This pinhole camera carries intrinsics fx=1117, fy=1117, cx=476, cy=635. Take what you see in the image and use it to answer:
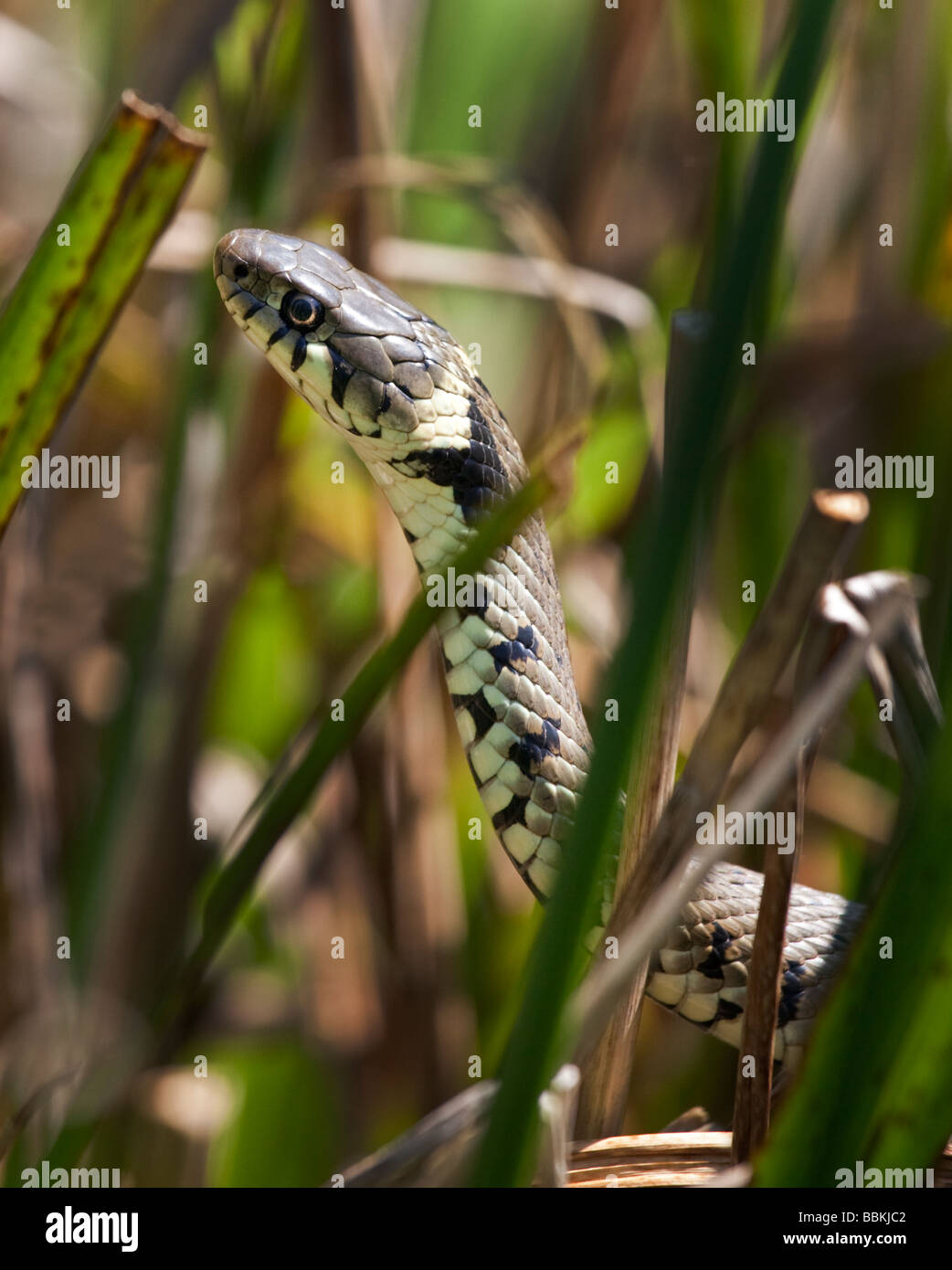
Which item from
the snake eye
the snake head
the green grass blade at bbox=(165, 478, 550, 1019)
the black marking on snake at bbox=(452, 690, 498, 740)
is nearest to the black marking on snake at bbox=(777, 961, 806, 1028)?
the black marking on snake at bbox=(452, 690, 498, 740)

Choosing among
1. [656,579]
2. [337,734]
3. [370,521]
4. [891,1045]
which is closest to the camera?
[656,579]

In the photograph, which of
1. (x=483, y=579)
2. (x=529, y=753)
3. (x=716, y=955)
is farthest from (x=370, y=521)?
(x=716, y=955)

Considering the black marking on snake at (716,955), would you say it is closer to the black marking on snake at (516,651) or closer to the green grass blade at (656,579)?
the black marking on snake at (516,651)

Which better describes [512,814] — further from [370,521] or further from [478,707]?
[370,521]

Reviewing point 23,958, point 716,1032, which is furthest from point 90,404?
point 716,1032

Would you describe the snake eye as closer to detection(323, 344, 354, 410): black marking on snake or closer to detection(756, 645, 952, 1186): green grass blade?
detection(323, 344, 354, 410): black marking on snake

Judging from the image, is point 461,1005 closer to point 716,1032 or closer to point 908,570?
point 716,1032
